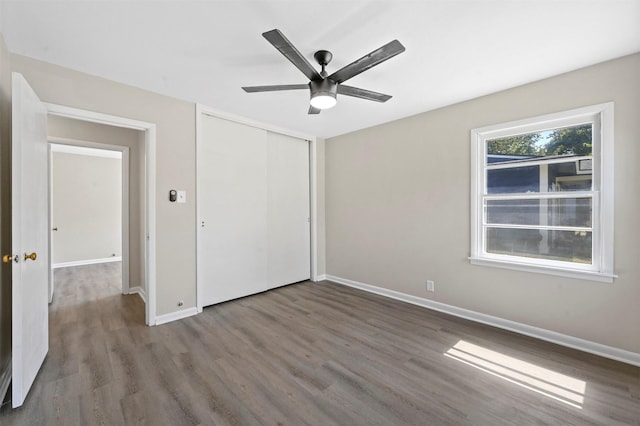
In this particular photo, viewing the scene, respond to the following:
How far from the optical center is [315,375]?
2105 mm

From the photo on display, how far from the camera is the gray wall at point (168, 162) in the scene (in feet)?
8.63

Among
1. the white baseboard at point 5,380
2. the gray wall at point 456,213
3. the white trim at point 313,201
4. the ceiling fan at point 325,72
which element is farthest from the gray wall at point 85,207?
the ceiling fan at point 325,72

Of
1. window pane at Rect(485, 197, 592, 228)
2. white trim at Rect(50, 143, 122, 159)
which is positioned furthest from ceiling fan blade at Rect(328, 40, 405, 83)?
white trim at Rect(50, 143, 122, 159)

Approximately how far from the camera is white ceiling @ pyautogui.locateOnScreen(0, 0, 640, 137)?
5.73 ft

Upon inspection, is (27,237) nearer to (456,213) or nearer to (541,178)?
(456,213)

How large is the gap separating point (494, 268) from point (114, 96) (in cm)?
435

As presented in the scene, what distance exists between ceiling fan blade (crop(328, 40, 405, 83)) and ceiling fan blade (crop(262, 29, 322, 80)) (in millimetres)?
178

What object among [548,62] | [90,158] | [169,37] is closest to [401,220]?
[548,62]

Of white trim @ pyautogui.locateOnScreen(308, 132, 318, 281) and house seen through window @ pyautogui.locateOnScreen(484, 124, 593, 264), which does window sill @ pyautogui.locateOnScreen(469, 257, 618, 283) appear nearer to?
house seen through window @ pyautogui.locateOnScreen(484, 124, 593, 264)

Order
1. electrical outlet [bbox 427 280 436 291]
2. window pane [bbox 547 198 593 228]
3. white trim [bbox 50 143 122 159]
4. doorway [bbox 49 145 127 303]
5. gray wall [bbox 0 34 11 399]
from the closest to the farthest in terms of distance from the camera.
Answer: gray wall [bbox 0 34 11 399], window pane [bbox 547 198 593 228], electrical outlet [bbox 427 280 436 291], white trim [bbox 50 143 122 159], doorway [bbox 49 145 127 303]

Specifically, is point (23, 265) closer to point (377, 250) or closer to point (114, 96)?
point (114, 96)

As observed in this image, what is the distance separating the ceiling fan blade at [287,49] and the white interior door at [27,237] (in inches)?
66.8

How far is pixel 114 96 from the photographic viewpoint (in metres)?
2.72

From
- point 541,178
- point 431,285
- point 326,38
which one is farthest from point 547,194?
point 326,38
